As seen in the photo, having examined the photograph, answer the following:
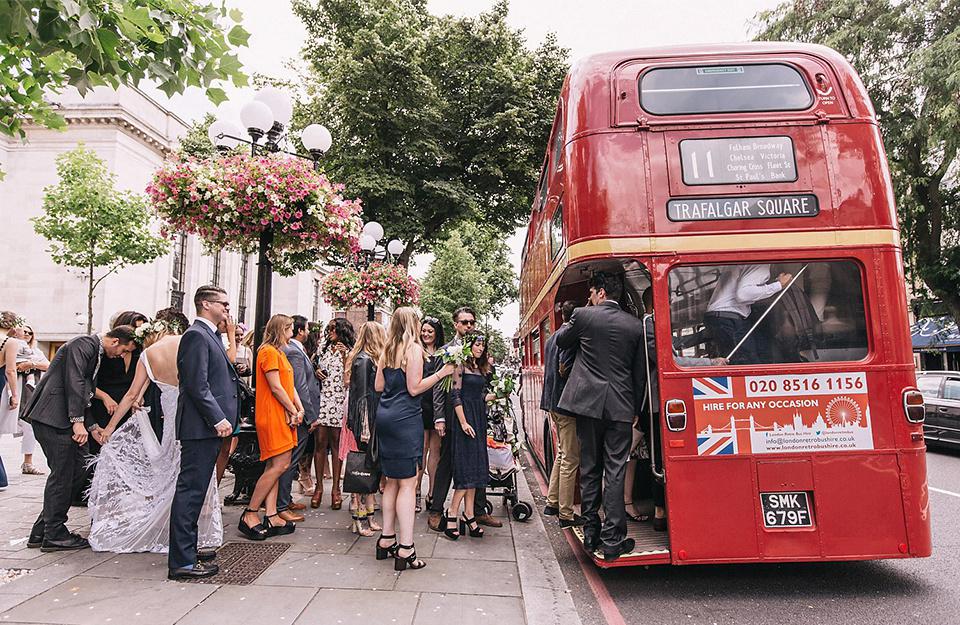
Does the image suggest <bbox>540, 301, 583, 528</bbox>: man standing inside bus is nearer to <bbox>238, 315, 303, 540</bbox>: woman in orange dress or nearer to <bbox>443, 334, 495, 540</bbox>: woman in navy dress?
A: <bbox>443, 334, 495, 540</bbox>: woman in navy dress

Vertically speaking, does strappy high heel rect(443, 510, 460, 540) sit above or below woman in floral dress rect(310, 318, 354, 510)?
below

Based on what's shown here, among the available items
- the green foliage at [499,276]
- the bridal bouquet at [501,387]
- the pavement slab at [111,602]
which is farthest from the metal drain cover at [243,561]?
the green foliage at [499,276]

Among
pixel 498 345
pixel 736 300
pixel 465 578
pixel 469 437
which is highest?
pixel 498 345

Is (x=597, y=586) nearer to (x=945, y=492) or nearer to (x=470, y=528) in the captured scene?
(x=470, y=528)

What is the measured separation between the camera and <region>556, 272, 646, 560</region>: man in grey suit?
14.9 feet

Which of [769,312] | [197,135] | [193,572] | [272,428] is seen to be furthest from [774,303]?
[197,135]

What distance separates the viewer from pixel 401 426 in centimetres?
466

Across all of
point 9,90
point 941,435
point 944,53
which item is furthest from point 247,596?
point 944,53

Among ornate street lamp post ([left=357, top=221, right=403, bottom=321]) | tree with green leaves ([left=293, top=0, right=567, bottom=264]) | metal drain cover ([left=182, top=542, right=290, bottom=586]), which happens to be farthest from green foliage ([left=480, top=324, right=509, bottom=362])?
metal drain cover ([left=182, top=542, right=290, bottom=586])

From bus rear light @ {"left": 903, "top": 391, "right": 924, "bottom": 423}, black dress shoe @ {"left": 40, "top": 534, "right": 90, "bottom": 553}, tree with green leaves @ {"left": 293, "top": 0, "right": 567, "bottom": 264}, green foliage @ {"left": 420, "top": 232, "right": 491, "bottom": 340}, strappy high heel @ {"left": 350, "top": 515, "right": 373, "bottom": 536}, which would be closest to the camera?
bus rear light @ {"left": 903, "top": 391, "right": 924, "bottom": 423}

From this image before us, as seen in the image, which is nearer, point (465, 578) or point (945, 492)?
point (465, 578)

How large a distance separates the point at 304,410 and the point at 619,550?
341 cm

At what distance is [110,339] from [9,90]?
2.30 meters

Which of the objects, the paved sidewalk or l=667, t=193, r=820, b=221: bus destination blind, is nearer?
the paved sidewalk
